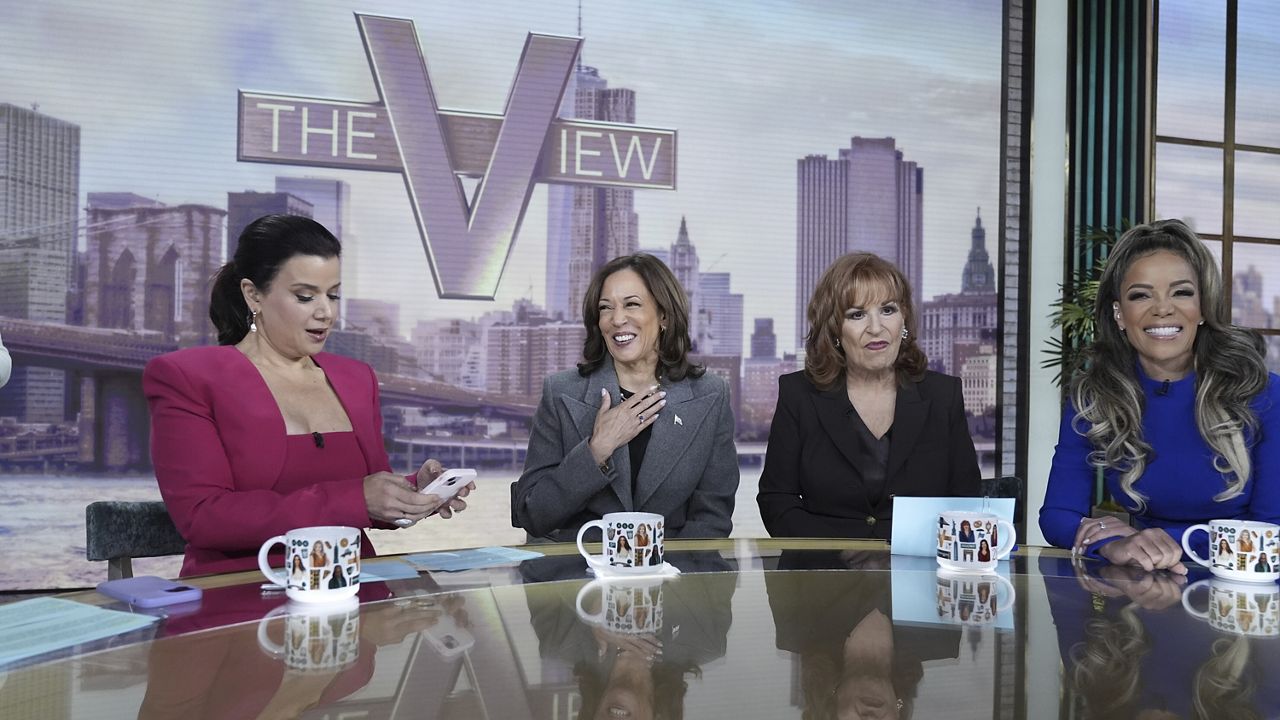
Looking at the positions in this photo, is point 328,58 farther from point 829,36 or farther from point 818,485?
point 818,485

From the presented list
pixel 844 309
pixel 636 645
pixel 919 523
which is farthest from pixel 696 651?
pixel 844 309

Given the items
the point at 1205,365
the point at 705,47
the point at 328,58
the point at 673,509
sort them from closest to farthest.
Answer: the point at 1205,365 → the point at 673,509 → the point at 328,58 → the point at 705,47

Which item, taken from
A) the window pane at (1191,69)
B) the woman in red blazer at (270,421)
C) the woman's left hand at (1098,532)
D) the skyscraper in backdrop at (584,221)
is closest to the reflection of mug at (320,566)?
the woman in red blazer at (270,421)

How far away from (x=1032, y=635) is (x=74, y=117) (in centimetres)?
423

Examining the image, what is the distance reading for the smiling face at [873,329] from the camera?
2.41m

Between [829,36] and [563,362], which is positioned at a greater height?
[829,36]

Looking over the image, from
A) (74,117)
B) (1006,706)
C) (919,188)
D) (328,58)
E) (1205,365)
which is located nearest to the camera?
(1006,706)

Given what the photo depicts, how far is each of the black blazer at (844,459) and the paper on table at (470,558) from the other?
83 centimetres

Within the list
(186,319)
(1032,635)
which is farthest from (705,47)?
(1032,635)

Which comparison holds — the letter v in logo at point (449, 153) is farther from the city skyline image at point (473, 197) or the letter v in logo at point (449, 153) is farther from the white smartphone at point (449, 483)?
the white smartphone at point (449, 483)

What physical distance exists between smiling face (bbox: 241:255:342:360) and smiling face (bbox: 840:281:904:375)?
1.22 metres

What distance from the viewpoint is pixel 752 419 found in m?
4.85

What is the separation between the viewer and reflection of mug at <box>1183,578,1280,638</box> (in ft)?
3.78

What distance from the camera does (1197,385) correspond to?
6.58ft
